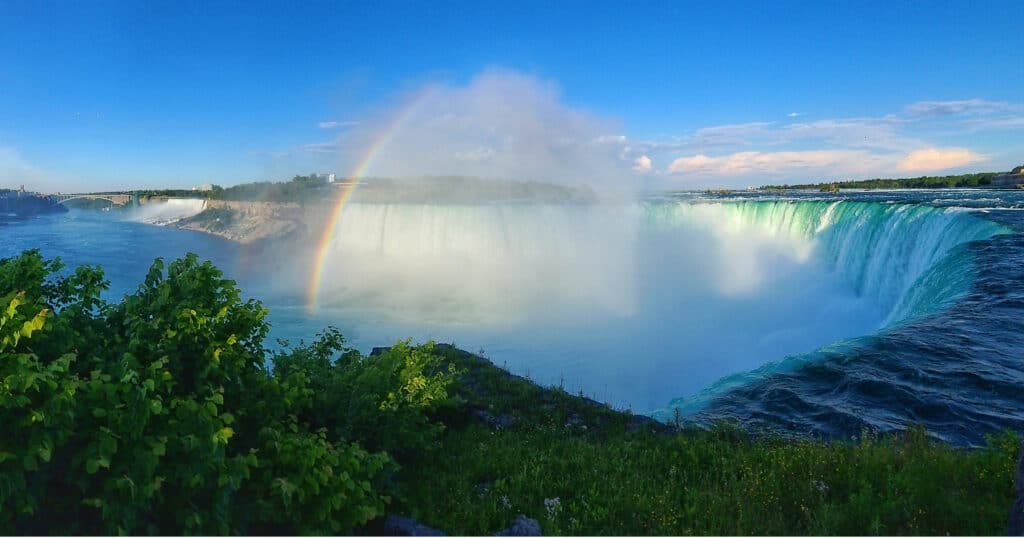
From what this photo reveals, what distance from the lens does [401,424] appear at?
6.65 meters

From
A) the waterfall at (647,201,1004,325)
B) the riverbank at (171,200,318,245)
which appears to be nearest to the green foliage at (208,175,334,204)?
the riverbank at (171,200,318,245)

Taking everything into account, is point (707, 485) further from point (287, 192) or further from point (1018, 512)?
point (287, 192)

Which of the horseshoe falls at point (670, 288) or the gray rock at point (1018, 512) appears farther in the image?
the horseshoe falls at point (670, 288)

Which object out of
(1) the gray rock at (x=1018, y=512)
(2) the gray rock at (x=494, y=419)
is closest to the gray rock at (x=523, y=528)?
(2) the gray rock at (x=494, y=419)

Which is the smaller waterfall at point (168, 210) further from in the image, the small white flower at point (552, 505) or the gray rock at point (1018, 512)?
the gray rock at point (1018, 512)

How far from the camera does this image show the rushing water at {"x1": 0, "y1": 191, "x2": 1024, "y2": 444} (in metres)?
10.9

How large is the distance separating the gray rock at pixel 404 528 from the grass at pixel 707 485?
0.93ft

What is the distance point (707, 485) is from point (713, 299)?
25607mm

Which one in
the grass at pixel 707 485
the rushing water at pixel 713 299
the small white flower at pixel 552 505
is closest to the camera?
the grass at pixel 707 485

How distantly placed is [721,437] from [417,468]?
15.2 feet

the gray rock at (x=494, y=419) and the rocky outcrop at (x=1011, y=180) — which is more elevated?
the rocky outcrop at (x=1011, y=180)

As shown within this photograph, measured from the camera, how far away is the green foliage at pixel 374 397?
6.18 meters

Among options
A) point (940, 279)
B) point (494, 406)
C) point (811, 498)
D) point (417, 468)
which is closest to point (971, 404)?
point (811, 498)

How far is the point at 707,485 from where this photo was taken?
20.4 feet
